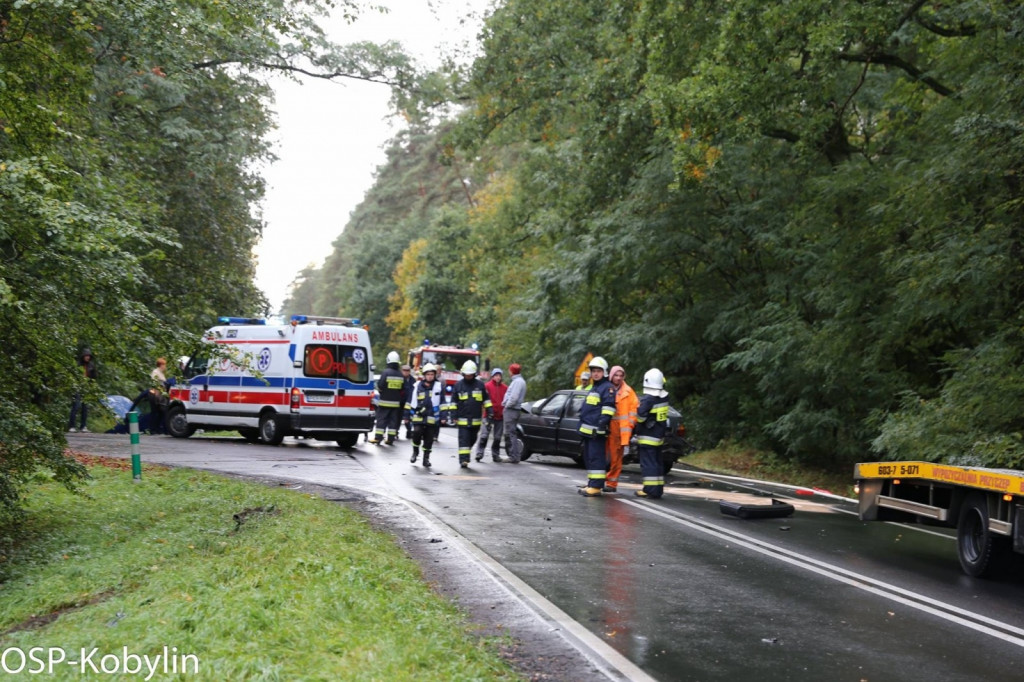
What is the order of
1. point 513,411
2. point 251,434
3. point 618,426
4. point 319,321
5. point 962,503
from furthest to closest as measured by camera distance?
point 251,434
point 319,321
point 513,411
point 618,426
point 962,503

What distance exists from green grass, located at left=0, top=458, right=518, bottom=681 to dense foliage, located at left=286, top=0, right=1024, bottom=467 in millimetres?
9151

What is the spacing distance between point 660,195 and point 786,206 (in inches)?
114

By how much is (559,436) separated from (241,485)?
756 centimetres

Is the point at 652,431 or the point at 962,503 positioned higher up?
the point at 652,431

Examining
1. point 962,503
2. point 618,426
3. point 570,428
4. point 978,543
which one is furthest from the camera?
point 570,428

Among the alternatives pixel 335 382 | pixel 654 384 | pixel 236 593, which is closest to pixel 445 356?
pixel 335 382

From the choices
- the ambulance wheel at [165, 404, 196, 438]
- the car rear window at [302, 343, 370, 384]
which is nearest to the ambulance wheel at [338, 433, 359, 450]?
the car rear window at [302, 343, 370, 384]

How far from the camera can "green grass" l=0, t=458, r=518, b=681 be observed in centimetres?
599

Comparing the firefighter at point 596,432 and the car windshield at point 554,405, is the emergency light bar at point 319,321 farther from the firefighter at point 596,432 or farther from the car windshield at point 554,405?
the firefighter at point 596,432

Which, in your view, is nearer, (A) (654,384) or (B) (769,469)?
(A) (654,384)

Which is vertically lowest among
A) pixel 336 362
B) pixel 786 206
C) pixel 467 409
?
pixel 467 409

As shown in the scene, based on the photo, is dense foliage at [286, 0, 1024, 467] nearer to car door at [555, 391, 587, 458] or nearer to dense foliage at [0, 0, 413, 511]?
car door at [555, 391, 587, 458]

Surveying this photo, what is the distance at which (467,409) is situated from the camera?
62.4 feet

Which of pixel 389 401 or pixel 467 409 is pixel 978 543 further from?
pixel 389 401
